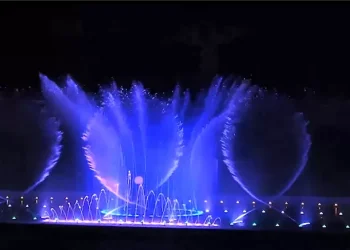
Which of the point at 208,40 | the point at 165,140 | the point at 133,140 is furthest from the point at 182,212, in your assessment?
the point at 208,40

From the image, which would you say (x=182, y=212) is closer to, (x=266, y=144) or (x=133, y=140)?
(x=133, y=140)

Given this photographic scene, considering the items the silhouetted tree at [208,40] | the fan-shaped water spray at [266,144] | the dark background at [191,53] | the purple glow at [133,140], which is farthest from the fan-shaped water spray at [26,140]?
the fan-shaped water spray at [266,144]

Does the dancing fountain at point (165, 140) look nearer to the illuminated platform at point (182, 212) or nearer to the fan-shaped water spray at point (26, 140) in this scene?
the illuminated platform at point (182, 212)

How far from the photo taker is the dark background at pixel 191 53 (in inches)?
399

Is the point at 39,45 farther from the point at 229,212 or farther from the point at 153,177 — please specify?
the point at 229,212

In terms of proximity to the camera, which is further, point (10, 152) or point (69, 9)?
point (10, 152)

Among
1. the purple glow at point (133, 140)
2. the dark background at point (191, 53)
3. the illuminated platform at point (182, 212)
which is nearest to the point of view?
the illuminated platform at point (182, 212)

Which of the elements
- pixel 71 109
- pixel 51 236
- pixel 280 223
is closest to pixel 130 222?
pixel 51 236

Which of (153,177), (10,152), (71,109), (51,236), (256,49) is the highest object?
(256,49)

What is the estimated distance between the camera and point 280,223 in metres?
7.85

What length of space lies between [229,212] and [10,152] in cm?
559

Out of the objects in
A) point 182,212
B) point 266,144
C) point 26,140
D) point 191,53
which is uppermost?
point 191,53

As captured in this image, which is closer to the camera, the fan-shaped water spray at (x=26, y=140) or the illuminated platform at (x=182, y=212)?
the illuminated platform at (x=182, y=212)

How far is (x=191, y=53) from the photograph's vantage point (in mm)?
10891
